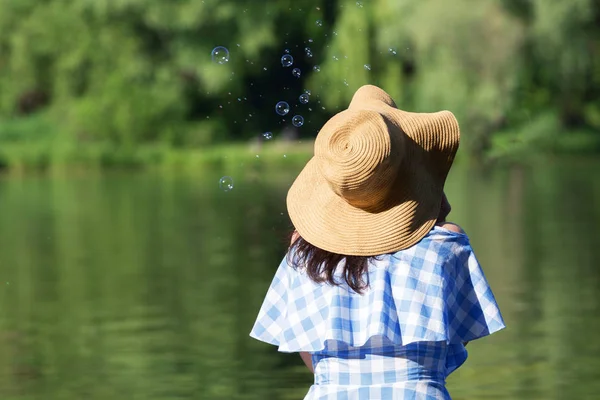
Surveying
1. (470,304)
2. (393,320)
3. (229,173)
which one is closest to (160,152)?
(229,173)

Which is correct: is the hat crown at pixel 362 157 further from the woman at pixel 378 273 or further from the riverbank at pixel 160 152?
the riverbank at pixel 160 152

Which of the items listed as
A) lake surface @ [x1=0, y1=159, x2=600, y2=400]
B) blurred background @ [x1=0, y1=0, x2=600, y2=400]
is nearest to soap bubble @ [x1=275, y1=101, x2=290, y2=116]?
blurred background @ [x1=0, y1=0, x2=600, y2=400]

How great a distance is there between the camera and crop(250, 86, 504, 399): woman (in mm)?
3010

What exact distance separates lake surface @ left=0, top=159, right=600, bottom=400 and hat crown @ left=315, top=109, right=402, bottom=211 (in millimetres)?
3853

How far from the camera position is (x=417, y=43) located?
74.0 ft

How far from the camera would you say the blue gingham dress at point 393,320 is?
300 cm

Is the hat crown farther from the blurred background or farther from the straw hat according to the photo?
the blurred background

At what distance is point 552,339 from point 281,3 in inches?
1057

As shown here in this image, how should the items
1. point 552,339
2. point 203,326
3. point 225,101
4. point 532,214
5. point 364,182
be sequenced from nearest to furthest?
point 364,182
point 552,339
point 203,326
point 532,214
point 225,101

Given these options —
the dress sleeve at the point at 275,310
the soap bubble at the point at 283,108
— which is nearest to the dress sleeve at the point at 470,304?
the dress sleeve at the point at 275,310

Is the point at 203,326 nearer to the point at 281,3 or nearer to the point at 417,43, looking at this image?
the point at 417,43

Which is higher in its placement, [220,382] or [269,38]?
[269,38]

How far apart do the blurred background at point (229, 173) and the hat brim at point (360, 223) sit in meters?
2.82

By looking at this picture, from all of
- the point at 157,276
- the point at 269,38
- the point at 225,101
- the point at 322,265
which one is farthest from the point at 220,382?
the point at 225,101
